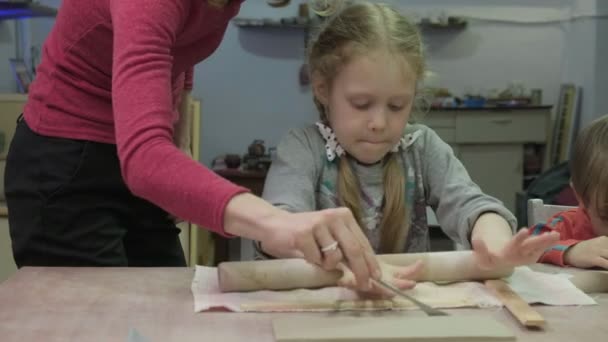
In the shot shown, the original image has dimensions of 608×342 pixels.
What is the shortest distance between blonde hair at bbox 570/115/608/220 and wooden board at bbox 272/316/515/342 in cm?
60

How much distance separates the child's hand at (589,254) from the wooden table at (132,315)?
6.1 inches

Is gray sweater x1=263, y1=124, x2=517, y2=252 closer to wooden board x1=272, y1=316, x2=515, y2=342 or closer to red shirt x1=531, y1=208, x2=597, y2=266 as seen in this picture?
red shirt x1=531, y1=208, x2=597, y2=266

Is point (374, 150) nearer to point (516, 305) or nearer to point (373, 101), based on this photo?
point (373, 101)

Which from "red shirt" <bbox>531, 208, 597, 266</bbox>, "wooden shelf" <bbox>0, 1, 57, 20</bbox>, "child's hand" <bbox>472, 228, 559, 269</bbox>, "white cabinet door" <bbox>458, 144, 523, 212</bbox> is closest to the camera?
"child's hand" <bbox>472, 228, 559, 269</bbox>

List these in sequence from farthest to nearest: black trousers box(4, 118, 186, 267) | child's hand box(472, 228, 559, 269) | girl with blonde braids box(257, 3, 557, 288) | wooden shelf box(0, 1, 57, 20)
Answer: wooden shelf box(0, 1, 57, 20)
girl with blonde braids box(257, 3, 557, 288)
black trousers box(4, 118, 186, 267)
child's hand box(472, 228, 559, 269)

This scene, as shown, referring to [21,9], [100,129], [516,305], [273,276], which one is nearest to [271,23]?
[21,9]

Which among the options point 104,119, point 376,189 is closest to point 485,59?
point 376,189

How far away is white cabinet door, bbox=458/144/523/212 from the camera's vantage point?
15.7 feet

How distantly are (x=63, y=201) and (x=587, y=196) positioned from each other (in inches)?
38.1

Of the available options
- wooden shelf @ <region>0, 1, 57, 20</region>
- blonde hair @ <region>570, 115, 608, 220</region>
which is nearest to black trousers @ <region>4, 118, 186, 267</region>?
blonde hair @ <region>570, 115, 608, 220</region>

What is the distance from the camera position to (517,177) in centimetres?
483

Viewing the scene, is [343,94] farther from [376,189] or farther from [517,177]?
[517,177]

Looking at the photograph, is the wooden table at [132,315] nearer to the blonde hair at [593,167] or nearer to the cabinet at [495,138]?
the blonde hair at [593,167]

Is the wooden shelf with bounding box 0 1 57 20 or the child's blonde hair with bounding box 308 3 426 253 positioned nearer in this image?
the child's blonde hair with bounding box 308 3 426 253
